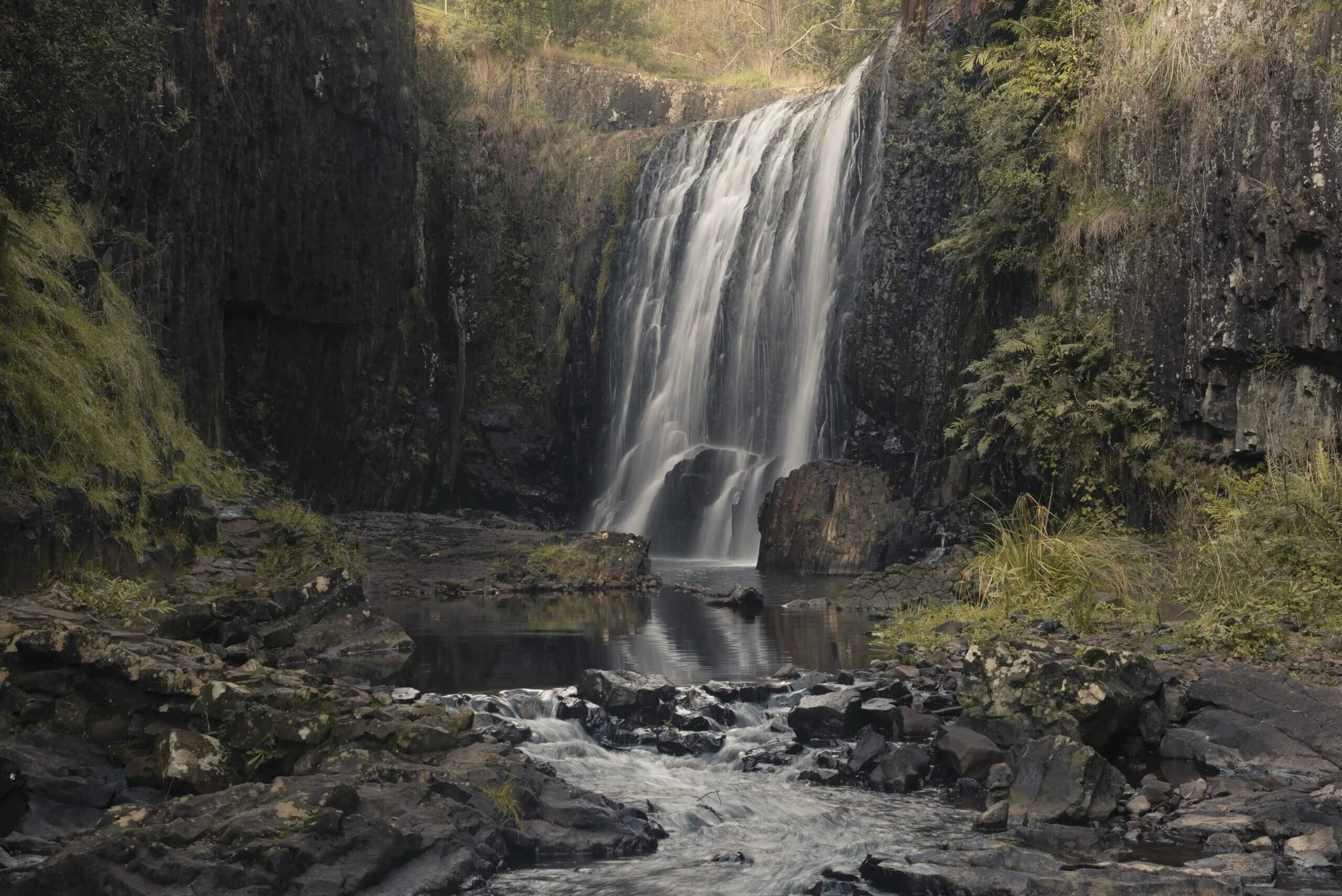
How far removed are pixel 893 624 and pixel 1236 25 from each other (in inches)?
293

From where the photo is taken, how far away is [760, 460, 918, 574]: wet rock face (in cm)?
1792

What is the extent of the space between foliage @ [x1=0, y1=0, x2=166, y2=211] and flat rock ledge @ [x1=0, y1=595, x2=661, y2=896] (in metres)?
4.58

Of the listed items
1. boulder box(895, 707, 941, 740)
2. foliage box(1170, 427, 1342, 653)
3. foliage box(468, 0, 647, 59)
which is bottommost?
boulder box(895, 707, 941, 740)

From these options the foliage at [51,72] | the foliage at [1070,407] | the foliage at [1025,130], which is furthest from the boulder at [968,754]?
the foliage at [1025,130]

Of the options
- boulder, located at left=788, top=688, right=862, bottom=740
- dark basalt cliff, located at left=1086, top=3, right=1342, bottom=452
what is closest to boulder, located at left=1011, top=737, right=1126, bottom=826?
boulder, located at left=788, top=688, right=862, bottom=740

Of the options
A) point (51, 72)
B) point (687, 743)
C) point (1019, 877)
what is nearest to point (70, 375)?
point (51, 72)

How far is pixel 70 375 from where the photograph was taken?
10570 mm

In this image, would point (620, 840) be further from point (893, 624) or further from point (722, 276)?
point (722, 276)

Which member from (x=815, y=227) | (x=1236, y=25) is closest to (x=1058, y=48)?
(x=1236, y=25)

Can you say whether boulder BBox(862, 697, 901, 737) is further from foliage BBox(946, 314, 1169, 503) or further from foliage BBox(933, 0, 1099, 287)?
foliage BBox(933, 0, 1099, 287)

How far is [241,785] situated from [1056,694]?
15.5 feet

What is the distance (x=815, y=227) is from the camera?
72.5ft

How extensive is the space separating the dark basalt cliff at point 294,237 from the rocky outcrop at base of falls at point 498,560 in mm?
2561

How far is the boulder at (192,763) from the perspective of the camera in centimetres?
570
